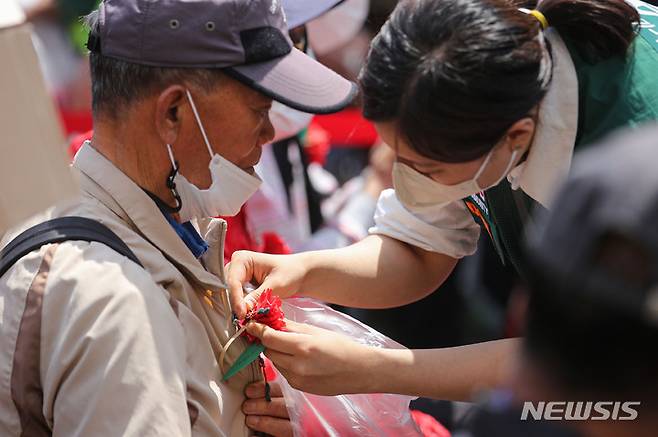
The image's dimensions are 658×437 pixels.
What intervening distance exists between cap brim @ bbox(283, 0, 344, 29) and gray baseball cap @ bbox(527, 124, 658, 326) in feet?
→ 7.74

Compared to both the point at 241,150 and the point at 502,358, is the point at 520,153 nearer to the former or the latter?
the point at 502,358

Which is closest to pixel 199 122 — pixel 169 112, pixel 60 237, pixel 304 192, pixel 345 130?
pixel 169 112

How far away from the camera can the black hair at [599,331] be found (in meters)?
0.93

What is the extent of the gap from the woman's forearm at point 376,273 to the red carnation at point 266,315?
41 centimetres

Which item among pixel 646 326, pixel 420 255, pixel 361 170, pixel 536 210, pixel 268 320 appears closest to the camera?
pixel 646 326

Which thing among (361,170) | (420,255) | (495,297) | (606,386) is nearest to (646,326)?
(606,386)

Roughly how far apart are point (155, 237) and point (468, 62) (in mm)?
722

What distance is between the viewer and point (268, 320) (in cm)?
211

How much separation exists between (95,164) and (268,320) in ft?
1.59

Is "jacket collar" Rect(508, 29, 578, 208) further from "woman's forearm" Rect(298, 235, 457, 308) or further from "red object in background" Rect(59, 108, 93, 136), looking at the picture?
"red object in background" Rect(59, 108, 93, 136)

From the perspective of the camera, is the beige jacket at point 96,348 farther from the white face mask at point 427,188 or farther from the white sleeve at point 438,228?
the white sleeve at point 438,228

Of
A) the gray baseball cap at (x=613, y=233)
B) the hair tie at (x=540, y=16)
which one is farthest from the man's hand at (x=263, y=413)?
the gray baseball cap at (x=613, y=233)

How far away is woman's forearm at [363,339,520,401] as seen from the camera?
2.16 m

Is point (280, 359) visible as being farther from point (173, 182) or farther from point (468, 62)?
point (468, 62)
